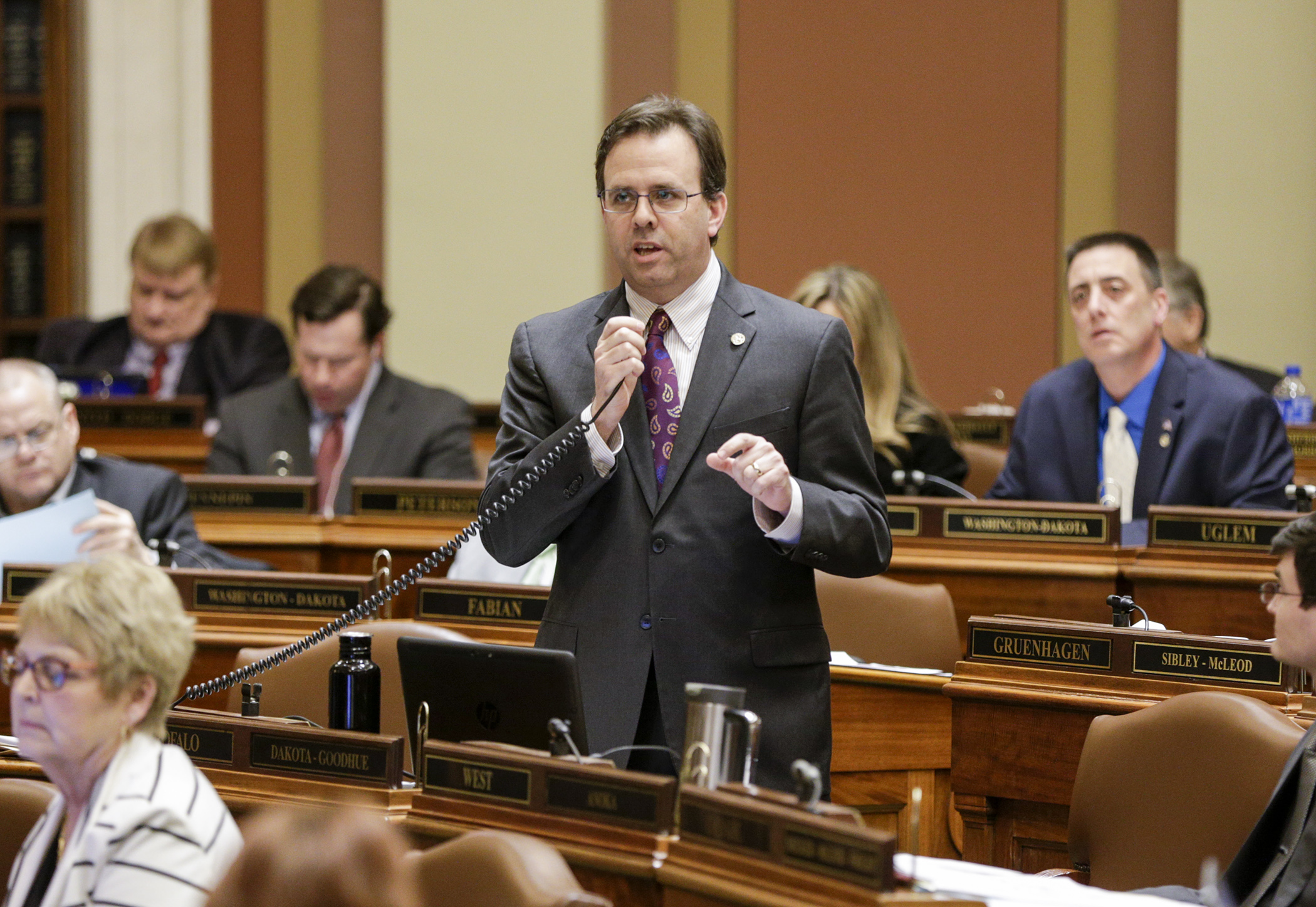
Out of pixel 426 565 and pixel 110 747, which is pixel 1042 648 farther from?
pixel 110 747

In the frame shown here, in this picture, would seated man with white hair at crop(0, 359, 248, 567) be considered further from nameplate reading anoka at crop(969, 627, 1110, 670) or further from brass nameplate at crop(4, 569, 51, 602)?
nameplate reading anoka at crop(969, 627, 1110, 670)

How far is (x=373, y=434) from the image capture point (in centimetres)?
471

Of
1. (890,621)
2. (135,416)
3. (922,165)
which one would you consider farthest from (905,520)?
(922,165)

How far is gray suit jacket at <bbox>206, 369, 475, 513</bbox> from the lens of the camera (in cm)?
469

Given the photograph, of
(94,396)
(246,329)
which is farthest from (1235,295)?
(94,396)

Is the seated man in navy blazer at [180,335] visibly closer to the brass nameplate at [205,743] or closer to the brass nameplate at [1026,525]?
the brass nameplate at [1026,525]

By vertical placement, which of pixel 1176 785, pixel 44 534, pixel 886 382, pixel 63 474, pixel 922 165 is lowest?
pixel 1176 785

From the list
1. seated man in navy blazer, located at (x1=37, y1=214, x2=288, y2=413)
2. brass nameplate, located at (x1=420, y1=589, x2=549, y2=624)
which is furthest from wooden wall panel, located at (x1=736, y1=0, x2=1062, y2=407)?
brass nameplate, located at (x1=420, y1=589, x2=549, y2=624)

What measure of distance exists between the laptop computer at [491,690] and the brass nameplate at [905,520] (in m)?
1.82

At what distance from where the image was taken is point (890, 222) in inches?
249

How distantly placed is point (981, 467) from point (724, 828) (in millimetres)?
3457

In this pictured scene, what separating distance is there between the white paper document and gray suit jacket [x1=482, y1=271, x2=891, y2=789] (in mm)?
1661

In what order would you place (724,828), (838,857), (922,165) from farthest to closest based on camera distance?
(922,165)
(724,828)
(838,857)

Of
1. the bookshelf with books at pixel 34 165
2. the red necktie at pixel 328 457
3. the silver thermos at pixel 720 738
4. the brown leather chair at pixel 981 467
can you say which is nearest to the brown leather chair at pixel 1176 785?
the silver thermos at pixel 720 738
